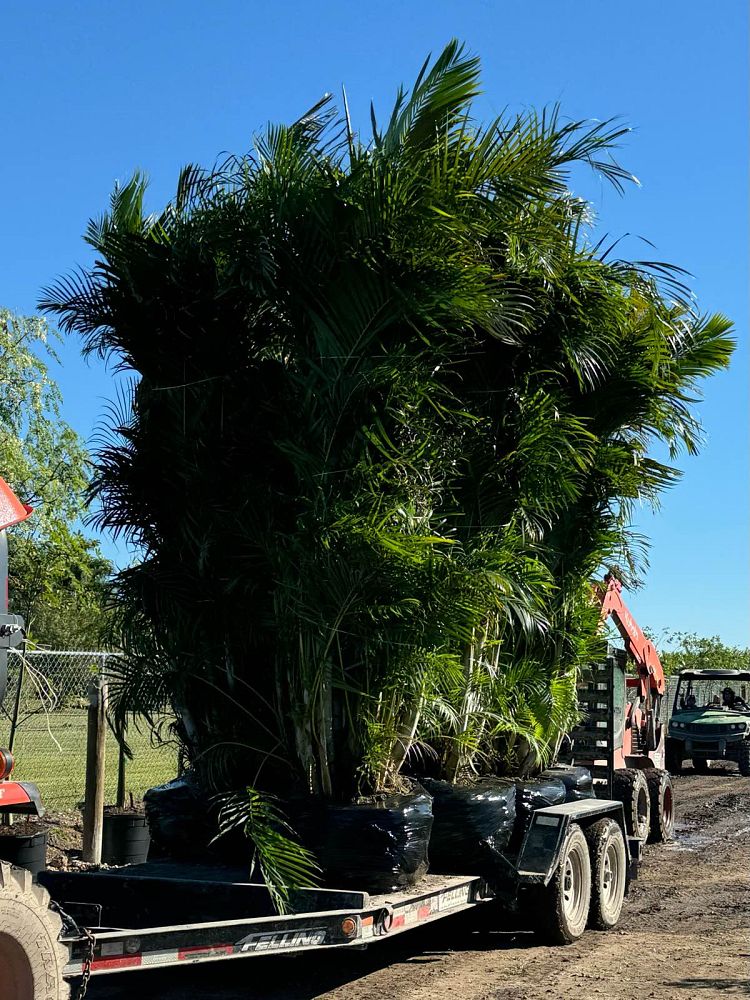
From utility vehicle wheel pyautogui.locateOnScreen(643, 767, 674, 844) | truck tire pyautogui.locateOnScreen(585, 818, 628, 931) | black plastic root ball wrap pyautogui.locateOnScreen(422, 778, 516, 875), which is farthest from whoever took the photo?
utility vehicle wheel pyautogui.locateOnScreen(643, 767, 674, 844)

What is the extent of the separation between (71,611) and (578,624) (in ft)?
62.1

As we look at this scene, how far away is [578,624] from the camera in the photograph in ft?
30.9

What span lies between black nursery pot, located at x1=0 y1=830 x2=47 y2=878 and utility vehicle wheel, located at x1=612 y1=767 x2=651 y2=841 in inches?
353

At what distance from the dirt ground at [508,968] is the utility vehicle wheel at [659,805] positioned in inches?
167

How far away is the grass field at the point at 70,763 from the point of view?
14837 mm

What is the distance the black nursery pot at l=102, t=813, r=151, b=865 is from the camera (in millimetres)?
9859

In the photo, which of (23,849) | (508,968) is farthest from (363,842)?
(23,849)

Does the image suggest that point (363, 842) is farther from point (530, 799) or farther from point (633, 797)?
point (633, 797)

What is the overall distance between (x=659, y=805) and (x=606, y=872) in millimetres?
5514

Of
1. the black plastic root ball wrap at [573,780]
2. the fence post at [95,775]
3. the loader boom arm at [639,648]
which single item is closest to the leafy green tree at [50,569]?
the loader boom arm at [639,648]

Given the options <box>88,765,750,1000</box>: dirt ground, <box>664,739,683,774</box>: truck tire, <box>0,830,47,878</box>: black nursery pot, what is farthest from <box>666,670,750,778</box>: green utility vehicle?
<box>0,830,47,878</box>: black nursery pot

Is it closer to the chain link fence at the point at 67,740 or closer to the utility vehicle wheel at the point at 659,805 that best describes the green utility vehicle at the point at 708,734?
the utility vehicle wheel at the point at 659,805

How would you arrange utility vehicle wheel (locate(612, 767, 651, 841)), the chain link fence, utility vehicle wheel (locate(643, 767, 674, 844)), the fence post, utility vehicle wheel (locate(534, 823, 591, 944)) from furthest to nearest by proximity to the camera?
1. utility vehicle wheel (locate(643, 767, 674, 844))
2. utility vehicle wheel (locate(612, 767, 651, 841))
3. the fence post
4. the chain link fence
5. utility vehicle wheel (locate(534, 823, 591, 944))

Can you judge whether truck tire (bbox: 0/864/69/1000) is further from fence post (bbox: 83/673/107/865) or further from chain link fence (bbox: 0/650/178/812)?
fence post (bbox: 83/673/107/865)
